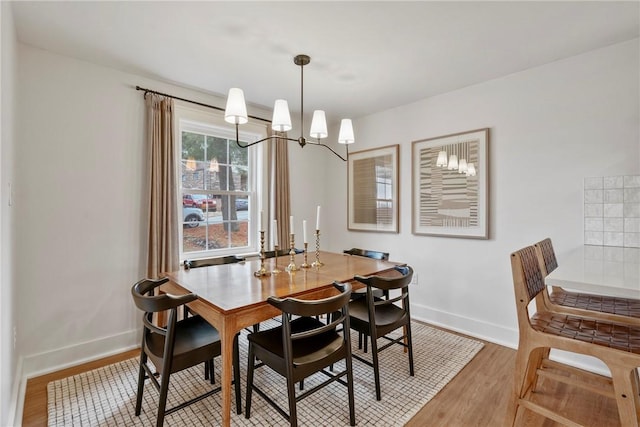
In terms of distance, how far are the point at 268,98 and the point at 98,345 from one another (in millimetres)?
2856

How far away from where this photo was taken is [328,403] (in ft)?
6.53

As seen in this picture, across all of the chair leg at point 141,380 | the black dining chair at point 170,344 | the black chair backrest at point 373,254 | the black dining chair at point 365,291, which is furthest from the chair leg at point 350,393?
the black chair backrest at point 373,254

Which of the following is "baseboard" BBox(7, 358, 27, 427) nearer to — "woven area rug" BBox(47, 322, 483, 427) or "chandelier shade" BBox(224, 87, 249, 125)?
"woven area rug" BBox(47, 322, 483, 427)

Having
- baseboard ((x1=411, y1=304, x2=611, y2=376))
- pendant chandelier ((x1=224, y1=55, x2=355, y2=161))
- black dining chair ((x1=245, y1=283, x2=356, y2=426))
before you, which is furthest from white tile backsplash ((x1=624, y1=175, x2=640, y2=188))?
black dining chair ((x1=245, y1=283, x2=356, y2=426))

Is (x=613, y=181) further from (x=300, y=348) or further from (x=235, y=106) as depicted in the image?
(x=235, y=106)

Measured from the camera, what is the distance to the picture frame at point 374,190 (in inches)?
145

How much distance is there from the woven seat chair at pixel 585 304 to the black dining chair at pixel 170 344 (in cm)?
194

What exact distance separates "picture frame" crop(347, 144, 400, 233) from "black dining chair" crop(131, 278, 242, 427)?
2.44 m

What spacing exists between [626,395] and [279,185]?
3.22 m

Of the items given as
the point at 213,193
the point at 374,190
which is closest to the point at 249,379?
the point at 213,193

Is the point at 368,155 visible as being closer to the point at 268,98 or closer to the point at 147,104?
the point at 268,98

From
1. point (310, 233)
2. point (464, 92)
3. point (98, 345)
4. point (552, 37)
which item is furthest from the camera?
point (310, 233)

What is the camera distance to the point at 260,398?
2039mm

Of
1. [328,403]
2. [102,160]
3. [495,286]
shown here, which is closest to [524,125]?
[495,286]
